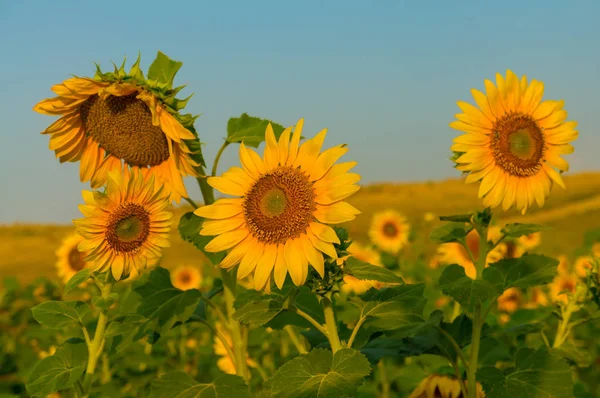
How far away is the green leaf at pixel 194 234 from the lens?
2.46 m

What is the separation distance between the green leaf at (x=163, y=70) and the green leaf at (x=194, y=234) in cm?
52

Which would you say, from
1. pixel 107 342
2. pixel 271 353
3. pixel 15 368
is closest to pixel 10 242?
pixel 15 368

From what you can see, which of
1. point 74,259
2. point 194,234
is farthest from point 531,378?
point 74,259

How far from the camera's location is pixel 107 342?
2.60 metres

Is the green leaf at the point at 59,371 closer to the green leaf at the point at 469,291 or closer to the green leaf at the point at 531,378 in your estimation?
the green leaf at the point at 469,291

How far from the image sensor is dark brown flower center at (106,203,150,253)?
7.89ft

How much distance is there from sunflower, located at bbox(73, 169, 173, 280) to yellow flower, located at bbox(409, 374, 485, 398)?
3.83 feet

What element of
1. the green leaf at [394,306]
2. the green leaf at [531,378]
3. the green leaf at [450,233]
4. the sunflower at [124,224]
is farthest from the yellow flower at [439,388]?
the sunflower at [124,224]

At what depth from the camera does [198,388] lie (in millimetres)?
2357

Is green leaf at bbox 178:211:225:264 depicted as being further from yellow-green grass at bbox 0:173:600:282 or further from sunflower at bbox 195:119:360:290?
yellow-green grass at bbox 0:173:600:282

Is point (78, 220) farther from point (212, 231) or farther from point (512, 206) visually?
point (512, 206)

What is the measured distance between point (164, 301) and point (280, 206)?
927 mm

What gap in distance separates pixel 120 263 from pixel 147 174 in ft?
1.39

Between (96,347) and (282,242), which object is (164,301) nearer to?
(96,347)
